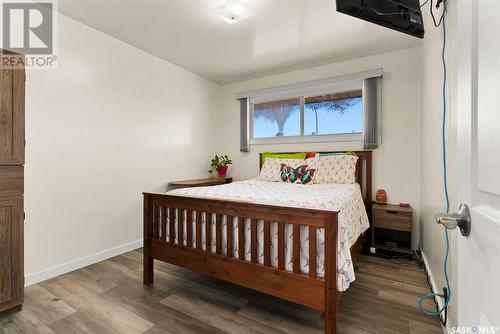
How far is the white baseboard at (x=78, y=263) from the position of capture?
2.13 meters

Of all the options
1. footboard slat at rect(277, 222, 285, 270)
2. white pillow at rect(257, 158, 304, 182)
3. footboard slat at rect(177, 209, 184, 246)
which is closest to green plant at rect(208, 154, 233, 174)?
white pillow at rect(257, 158, 304, 182)

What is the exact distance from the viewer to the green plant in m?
4.07

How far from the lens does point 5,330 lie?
1515 mm

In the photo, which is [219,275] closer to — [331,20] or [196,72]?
[331,20]

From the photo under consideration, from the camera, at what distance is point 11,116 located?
162 centimetres

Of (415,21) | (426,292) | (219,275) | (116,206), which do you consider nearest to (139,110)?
(116,206)

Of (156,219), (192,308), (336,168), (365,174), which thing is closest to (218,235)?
(192,308)

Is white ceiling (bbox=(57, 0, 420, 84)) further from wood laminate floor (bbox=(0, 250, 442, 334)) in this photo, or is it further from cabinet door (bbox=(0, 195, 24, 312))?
wood laminate floor (bbox=(0, 250, 442, 334))

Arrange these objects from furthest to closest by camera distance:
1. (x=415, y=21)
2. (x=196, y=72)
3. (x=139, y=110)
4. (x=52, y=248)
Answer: (x=196, y=72) < (x=139, y=110) < (x=52, y=248) < (x=415, y=21)

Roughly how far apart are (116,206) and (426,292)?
3136 millimetres

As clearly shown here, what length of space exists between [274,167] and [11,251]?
271cm

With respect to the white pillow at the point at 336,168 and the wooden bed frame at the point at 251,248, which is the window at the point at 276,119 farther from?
the wooden bed frame at the point at 251,248

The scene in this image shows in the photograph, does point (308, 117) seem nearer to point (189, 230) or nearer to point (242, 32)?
point (242, 32)

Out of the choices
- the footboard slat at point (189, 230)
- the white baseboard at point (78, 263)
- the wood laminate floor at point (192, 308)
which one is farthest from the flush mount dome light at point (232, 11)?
the white baseboard at point (78, 263)
